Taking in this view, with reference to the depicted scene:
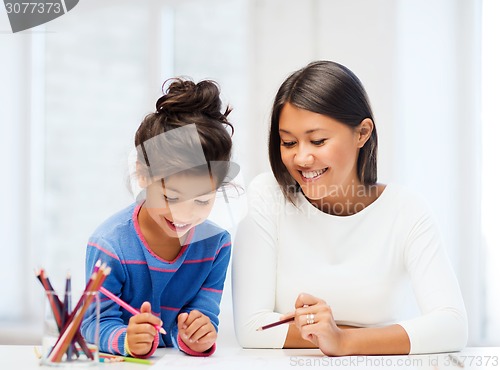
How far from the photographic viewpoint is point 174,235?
3.82ft

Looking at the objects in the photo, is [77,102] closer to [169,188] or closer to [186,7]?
[186,7]

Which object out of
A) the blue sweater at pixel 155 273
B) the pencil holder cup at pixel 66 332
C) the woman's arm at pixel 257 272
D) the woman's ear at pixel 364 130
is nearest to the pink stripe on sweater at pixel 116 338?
the blue sweater at pixel 155 273

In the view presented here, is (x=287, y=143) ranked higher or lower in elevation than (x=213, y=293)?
higher

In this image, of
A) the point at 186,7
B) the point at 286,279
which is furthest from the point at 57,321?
the point at 186,7

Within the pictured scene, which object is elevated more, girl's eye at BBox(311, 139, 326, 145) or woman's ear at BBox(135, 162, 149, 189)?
girl's eye at BBox(311, 139, 326, 145)

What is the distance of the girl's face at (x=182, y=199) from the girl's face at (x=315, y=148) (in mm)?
178

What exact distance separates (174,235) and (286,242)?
0.75 feet

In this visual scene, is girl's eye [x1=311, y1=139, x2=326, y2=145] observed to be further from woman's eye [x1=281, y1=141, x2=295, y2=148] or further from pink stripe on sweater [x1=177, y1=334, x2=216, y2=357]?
pink stripe on sweater [x1=177, y1=334, x2=216, y2=357]

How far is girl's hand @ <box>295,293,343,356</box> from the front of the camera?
1.04 metres

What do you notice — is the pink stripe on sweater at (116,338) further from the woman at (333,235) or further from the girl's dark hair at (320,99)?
the girl's dark hair at (320,99)

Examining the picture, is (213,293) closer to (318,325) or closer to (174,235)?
(174,235)

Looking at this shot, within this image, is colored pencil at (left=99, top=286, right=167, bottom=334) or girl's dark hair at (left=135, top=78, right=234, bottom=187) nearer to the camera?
colored pencil at (left=99, top=286, right=167, bottom=334)

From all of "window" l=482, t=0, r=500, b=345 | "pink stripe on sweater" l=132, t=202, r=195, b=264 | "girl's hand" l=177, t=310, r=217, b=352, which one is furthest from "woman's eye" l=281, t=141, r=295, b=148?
"window" l=482, t=0, r=500, b=345

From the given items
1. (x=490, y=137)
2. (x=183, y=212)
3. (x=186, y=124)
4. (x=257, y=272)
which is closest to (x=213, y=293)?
(x=257, y=272)
